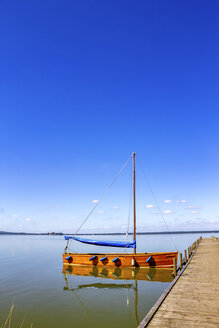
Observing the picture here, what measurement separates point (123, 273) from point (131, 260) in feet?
5.28

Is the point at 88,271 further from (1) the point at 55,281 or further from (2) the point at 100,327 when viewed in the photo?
(2) the point at 100,327

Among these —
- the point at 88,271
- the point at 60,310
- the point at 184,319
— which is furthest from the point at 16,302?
the point at 184,319

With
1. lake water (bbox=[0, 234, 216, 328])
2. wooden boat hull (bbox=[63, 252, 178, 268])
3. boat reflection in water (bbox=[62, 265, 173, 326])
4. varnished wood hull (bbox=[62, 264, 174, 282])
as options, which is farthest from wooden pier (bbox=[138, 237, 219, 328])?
wooden boat hull (bbox=[63, 252, 178, 268])

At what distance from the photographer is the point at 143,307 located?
1457cm

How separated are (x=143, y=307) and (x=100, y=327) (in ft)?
13.2

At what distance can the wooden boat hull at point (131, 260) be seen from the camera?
2362 centimetres

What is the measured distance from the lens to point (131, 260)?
24109mm

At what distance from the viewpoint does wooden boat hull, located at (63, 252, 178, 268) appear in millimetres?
23625

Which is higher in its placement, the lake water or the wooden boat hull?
the wooden boat hull

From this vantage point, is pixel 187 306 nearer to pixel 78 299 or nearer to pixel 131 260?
pixel 78 299

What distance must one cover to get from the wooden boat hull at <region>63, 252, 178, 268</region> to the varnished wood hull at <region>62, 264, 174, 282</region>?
18.5 inches

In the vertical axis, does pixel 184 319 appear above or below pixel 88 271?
above

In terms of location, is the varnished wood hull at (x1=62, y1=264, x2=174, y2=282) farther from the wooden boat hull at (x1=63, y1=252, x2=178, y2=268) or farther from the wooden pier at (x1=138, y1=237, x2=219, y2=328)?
the wooden pier at (x1=138, y1=237, x2=219, y2=328)

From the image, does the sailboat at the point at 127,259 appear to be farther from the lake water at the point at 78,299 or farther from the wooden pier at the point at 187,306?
the wooden pier at the point at 187,306
